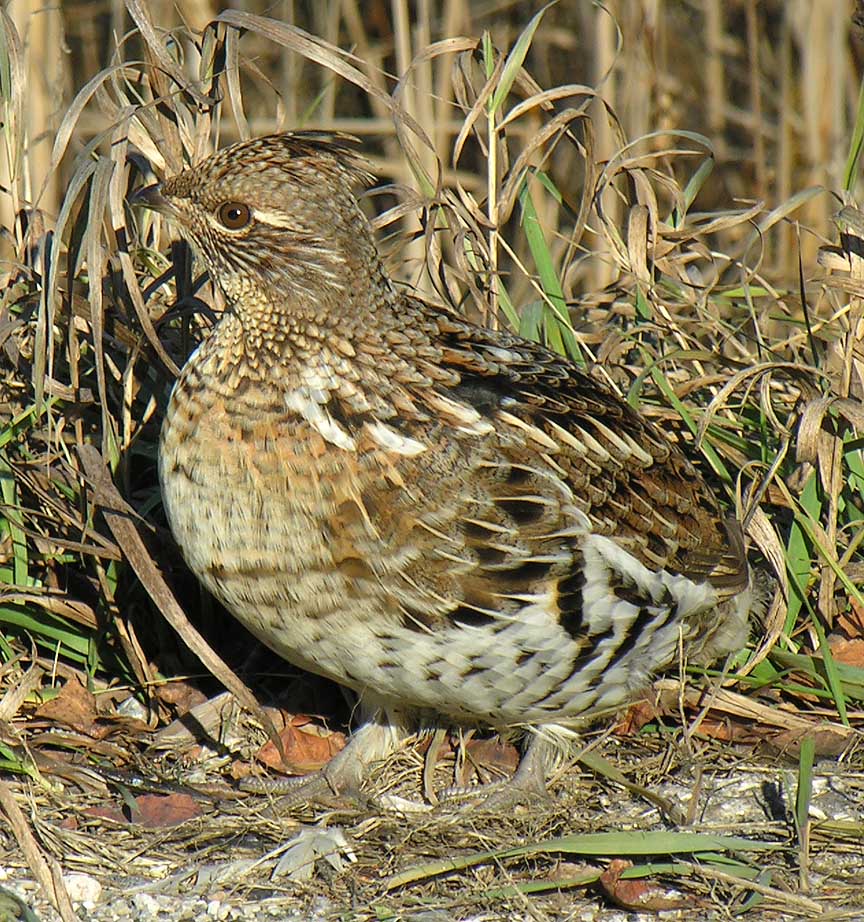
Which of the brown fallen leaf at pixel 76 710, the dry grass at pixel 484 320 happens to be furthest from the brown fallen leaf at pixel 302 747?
the brown fallen leaf at pixel 76 710

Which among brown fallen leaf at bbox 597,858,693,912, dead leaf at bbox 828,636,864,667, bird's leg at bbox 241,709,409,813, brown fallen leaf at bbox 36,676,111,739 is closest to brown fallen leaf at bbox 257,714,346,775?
bird's leg at bbox 241,709,409,813

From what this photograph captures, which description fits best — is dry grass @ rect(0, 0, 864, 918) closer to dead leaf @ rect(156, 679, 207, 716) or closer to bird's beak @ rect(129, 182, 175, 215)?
dead leaf @ rect(156, 679, 207, 716)

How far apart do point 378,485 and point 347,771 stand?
1.06 metres

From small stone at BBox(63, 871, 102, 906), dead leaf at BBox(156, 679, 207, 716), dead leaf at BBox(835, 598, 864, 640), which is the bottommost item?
small stone at BBox(63, 871, 102, 906)

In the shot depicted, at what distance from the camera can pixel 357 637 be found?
4074 mm

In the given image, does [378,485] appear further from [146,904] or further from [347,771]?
[146,904]

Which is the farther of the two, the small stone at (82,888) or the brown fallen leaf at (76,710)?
the brown fallen leaf at (76,710)

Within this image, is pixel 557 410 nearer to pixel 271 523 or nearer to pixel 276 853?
pixel 271 523

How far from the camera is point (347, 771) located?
15.0 feet

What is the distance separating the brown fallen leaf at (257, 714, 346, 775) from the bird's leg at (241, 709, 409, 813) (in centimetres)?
7

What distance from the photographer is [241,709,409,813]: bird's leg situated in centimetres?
448

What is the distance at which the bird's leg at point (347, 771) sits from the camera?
4480mm

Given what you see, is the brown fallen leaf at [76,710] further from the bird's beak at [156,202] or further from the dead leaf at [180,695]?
the bird's beak at [156,202]

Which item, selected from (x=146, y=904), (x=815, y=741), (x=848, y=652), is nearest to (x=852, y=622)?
(x=848, y=652)
